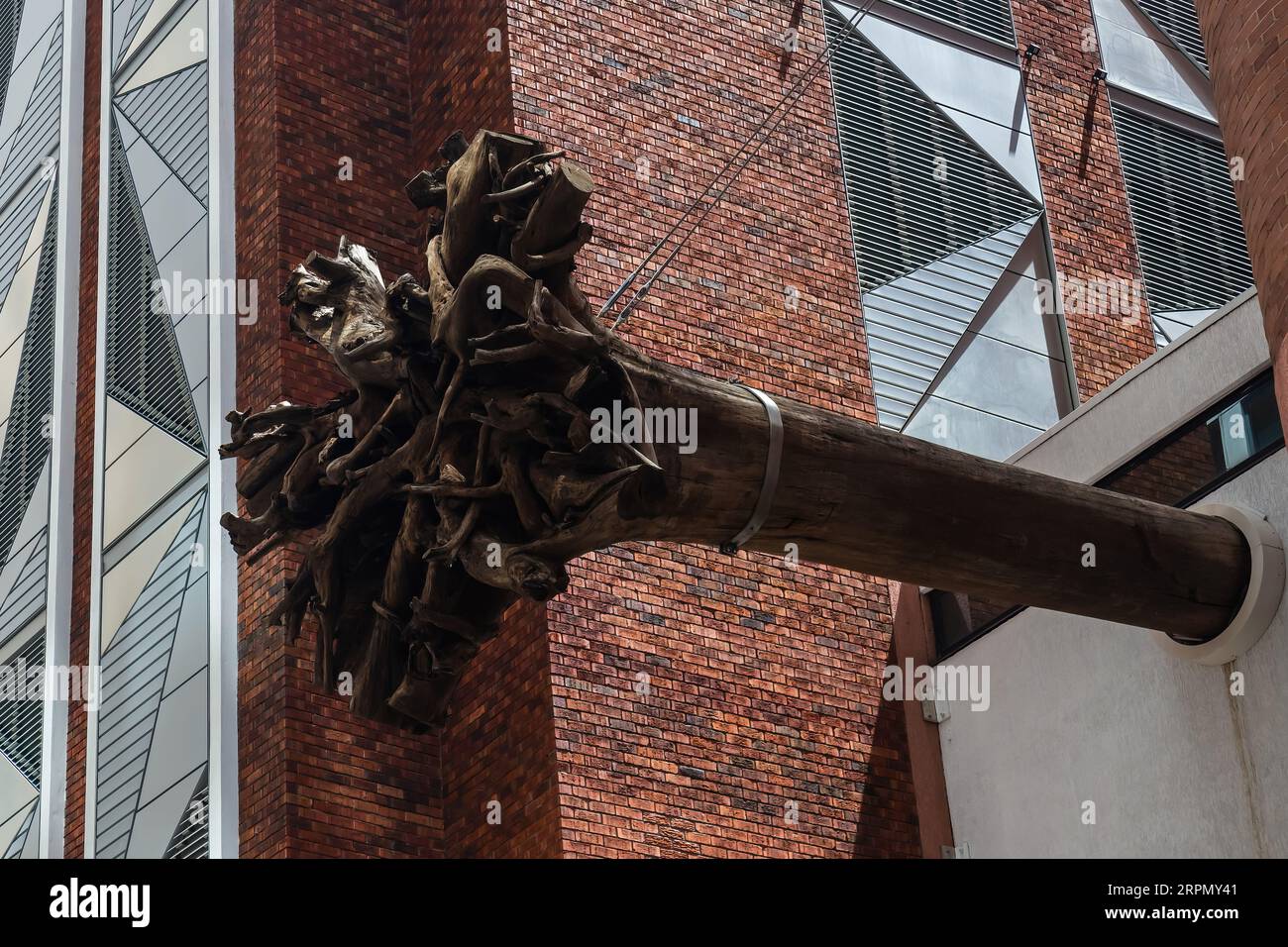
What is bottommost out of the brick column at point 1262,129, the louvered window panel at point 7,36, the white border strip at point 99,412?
the brick column at point 1262,129

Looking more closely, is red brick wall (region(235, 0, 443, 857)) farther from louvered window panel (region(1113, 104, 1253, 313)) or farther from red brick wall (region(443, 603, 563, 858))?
louvered window panel (region(1113, 104, 1253, 313))

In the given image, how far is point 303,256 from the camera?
1366 centimetres

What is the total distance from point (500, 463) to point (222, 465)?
23.0 feet

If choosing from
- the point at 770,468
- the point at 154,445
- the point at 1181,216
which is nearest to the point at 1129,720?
the point at 770,468

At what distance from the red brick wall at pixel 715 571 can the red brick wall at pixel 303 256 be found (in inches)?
56.3

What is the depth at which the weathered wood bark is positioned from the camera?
6.93 metres

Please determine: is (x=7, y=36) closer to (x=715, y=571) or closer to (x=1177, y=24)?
(x=715, y=571)

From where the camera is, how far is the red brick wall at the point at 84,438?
47.5ft

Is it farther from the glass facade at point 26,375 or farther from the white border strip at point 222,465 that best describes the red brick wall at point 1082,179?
the glass facade at point 26,375

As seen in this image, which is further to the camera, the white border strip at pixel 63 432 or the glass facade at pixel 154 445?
the white border strip at pixel 63 432

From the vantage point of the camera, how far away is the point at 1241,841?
33.8ft

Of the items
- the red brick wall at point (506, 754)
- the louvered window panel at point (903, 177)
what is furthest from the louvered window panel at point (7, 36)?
the red brick wall at point (506, 754)

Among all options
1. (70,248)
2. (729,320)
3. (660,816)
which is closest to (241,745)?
(660,816)
